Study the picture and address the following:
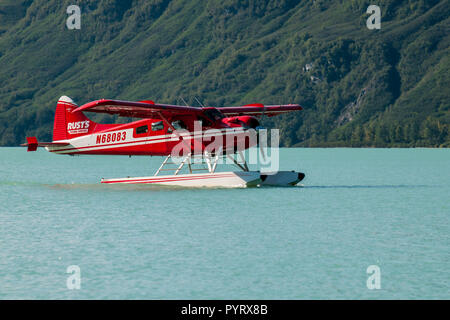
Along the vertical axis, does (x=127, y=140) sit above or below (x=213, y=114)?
below

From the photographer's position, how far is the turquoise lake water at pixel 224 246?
37.7 feet

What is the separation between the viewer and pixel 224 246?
1510cm

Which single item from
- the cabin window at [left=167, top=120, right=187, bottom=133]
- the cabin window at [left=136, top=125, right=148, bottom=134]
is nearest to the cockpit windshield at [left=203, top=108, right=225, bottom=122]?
the cabin window at [left=167, top=120, right=187, bottom=133]

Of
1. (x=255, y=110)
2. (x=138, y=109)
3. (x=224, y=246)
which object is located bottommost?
(x=224, y=246)

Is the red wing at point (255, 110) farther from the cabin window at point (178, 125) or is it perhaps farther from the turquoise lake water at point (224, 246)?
the turquoise lake water at point (224, 246)

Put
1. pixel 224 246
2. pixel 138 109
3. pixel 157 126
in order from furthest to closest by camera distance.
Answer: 1. pixel 157 126
2. pixel 138 109
3. pixel 224 246

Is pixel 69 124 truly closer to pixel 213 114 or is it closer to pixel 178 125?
pixel 178 125

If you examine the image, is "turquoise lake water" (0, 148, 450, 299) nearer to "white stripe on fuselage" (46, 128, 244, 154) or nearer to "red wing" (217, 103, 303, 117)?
"white stripe on fuselage" (46, 128, 244, 154)

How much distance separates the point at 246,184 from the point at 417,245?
37.1 feet

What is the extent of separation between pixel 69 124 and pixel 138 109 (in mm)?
4750

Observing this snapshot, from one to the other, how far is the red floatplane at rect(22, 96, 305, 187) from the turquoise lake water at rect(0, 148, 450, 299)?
1.07m

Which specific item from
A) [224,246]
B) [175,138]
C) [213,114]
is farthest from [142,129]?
[224,246]

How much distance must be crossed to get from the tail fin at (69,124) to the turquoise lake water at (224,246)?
390cm

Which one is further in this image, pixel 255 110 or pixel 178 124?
pixel 255 110
